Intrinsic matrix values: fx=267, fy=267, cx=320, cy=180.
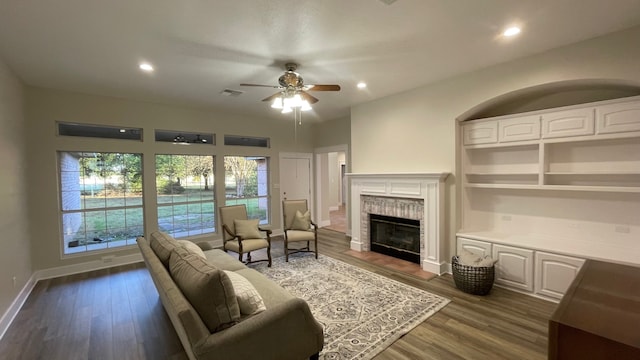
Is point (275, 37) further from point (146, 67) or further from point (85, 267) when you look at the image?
point (85, 267)

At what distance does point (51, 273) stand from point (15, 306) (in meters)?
1.29

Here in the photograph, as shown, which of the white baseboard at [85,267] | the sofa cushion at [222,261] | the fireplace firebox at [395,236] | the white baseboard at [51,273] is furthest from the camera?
the fireplace firebox at [395,236]

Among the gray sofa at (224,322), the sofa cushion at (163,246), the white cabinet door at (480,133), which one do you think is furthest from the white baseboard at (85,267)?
the white cabinet door at (480,133)

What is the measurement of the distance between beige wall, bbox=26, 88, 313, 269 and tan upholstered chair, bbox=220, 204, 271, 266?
49.1 inches

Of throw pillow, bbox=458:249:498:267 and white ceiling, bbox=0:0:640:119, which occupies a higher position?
white ceiling, bbox=0:0:640:119

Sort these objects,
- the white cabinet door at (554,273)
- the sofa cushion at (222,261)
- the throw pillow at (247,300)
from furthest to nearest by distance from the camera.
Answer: the sofa cushion at (222,261)
the white cabinet door at (554,273)
the throw pillow at (247,300)

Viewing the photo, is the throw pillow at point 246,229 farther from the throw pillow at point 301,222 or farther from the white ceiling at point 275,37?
the white ceiling at point 275,37

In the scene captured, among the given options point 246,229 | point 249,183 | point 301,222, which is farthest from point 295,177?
point 246,229

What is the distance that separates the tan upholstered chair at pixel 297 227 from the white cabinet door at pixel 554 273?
306cm

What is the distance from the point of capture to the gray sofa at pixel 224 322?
1.53 m

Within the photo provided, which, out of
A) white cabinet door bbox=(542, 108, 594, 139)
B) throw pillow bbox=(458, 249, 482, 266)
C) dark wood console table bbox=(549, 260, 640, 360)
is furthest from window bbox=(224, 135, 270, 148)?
dark wood console table bbox=(549, 260, 640, 360)

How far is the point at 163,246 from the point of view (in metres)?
2.53

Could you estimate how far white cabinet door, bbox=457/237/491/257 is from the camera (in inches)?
140

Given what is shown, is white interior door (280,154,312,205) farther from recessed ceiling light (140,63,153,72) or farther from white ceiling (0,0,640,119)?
recessed ceiling light (140,63,153,72)
